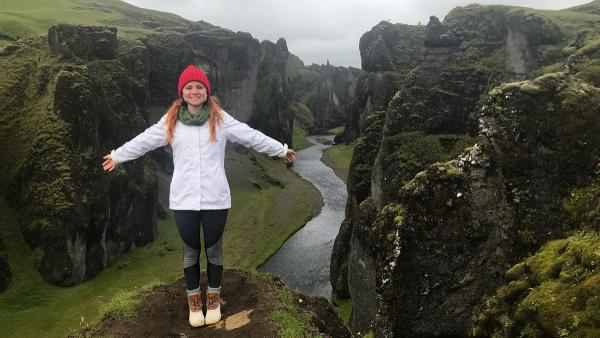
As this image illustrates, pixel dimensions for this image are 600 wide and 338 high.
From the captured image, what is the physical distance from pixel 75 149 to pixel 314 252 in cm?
3335

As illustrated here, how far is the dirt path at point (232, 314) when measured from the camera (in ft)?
38.7

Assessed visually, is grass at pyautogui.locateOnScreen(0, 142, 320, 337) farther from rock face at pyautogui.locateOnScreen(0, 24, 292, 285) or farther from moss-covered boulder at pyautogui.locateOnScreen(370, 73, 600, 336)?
moss-covered boulder at pyautogui.locateOnScreen(370, 73, 600, 336)

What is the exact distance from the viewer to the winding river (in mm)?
55000

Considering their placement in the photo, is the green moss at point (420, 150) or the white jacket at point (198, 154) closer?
the white jacket at point (198, 154)

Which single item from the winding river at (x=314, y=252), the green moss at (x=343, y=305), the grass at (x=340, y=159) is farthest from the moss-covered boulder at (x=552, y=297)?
the grass at (x=340, y=159)

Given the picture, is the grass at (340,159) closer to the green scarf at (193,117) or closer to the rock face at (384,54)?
the rock face at (384,54)

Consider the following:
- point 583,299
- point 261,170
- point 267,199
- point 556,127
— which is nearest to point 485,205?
point 556,127

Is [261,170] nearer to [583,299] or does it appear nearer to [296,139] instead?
[296,139]

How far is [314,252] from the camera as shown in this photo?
65250 mm

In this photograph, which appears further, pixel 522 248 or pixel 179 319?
pixel 522 248

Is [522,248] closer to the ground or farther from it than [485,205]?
closer to the ground

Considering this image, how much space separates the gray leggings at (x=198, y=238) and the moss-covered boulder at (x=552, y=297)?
7.03 m

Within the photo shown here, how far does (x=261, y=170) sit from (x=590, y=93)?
4054 inches

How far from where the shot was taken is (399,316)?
15.6 metres
